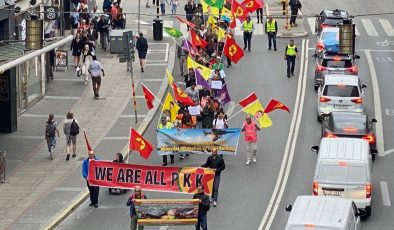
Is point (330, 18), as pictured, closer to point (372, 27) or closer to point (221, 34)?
point (372, 27)

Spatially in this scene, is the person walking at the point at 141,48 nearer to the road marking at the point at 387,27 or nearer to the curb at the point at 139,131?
the curb at the point at 139,131

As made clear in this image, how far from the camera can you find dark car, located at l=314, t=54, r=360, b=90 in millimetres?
48375

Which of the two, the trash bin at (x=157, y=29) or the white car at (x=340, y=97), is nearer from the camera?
the white car at (x=340, y=97)

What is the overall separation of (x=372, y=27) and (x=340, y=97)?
65.3ft

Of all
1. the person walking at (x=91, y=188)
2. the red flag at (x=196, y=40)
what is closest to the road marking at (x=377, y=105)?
the red flag at (x=196, y=40)

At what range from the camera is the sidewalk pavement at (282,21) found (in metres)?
60.1

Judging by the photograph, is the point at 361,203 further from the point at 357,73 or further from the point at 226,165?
the point at 357,73

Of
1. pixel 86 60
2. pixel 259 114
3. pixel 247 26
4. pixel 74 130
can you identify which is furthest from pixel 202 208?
pixel 247 26

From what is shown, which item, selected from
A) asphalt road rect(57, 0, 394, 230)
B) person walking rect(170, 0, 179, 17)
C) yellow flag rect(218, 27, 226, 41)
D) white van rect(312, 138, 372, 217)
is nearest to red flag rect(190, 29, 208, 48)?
yellow flag rect(218, 27, 226, 41)

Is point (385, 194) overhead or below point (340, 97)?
below

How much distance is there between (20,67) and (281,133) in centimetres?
1008

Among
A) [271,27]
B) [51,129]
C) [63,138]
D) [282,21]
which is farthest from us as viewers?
[282,21]

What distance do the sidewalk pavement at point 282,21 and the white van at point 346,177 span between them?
2556 cm

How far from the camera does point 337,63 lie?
4894 centimetres
